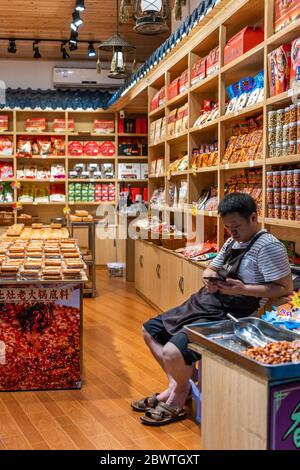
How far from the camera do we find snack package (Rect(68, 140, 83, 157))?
983 cm

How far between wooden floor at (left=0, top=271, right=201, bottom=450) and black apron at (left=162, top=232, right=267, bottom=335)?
62 cm

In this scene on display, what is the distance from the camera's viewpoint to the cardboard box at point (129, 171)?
10.1 m

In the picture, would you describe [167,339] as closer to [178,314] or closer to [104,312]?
[178,314]

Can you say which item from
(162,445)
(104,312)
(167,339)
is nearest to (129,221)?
(104,312)

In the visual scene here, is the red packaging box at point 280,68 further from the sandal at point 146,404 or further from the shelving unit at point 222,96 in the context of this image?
the sandal at point 146,404

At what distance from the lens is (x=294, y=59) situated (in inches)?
130

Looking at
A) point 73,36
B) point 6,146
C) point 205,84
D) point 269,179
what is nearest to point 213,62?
point 205,84

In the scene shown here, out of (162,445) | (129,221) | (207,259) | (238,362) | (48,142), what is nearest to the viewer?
(238,362)

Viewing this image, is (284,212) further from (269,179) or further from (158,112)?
(158,112)

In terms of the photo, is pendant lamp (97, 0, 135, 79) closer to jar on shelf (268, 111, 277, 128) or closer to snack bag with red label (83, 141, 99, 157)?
jar on shelf (268, 111, 277, 128)

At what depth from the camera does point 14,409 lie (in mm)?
3545

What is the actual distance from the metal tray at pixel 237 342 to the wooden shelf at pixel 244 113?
186 centimetres

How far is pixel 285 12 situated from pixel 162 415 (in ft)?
8.41
